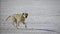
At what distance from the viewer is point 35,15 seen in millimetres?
1638

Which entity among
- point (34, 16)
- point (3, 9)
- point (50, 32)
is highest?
point (3, 9)

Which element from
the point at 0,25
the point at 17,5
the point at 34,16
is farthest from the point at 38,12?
the point at 0,25

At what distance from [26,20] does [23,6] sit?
22 cm

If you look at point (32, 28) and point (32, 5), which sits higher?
point (32, 5)

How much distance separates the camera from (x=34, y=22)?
5.34ft

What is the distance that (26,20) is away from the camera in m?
1.62

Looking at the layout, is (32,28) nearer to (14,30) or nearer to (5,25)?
(14,30)

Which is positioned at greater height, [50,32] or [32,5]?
[32,5]

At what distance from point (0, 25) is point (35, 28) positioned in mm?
532

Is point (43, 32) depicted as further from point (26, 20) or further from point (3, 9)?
point (3, 9)

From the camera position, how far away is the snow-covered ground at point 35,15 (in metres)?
1.60

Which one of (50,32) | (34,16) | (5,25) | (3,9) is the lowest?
(50,32)

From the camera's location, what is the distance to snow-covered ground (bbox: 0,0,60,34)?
1600 mm

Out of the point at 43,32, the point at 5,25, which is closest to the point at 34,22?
the point at 43,32
